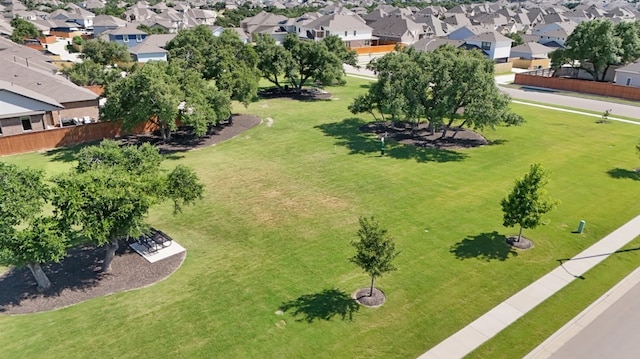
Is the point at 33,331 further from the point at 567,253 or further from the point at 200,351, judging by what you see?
the point at 567,253

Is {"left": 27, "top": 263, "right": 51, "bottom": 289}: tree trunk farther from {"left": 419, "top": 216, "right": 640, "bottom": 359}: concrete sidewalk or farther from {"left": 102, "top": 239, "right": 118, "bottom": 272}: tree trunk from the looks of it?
{"left": 419, "top": 216, "right": 640, "bottom": 359}: concrete sidewalk

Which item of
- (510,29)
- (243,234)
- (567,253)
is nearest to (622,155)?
(567,253)

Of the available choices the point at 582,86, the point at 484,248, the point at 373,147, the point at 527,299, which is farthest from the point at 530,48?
the point at 527,299

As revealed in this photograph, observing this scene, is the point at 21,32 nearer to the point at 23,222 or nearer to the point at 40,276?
the point at 40,276

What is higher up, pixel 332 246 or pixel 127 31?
pixel 127 31

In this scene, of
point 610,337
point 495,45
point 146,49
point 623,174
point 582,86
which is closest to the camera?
point 610,337
